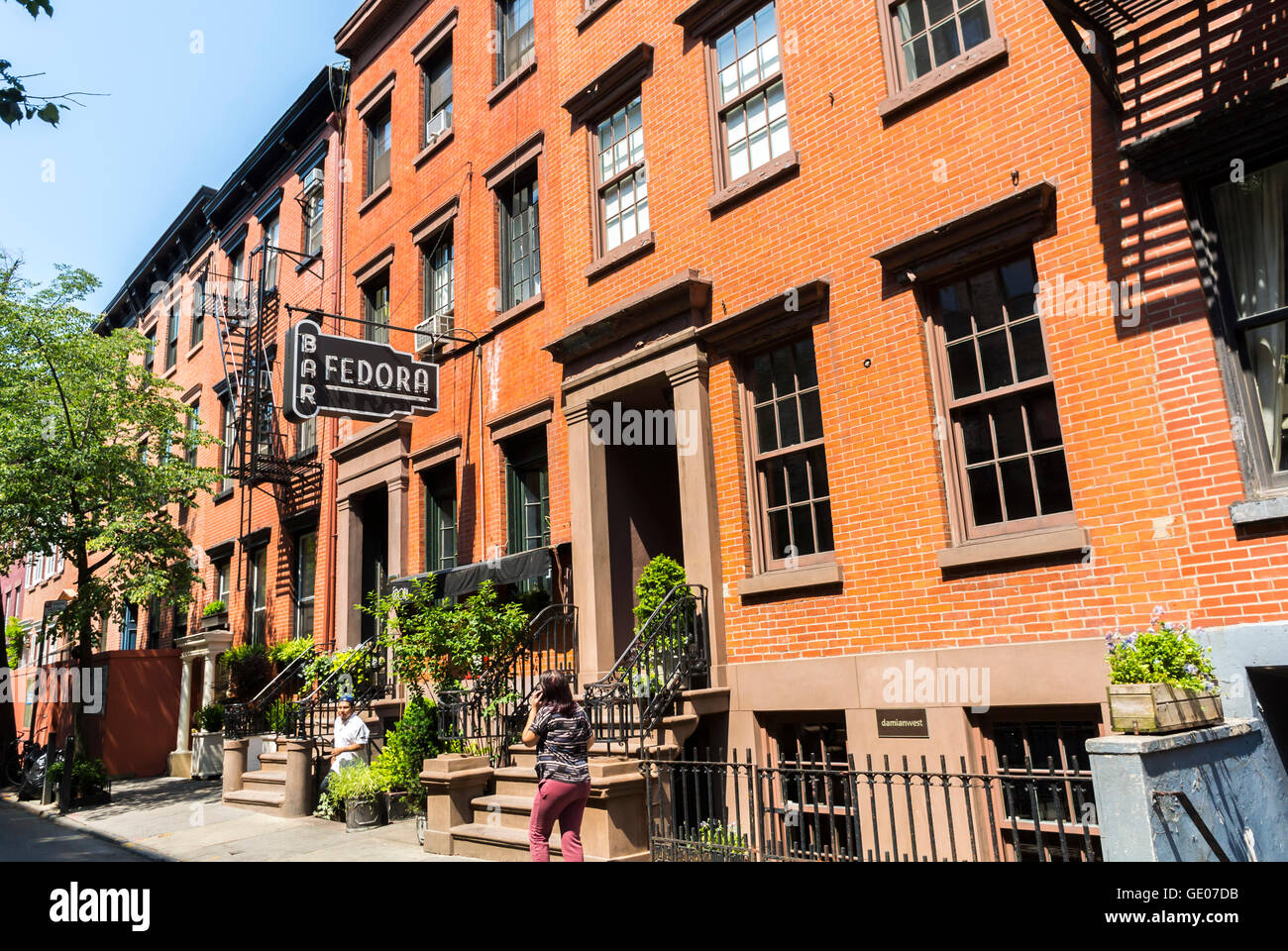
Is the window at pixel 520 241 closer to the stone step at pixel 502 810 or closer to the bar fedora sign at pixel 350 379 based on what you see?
the bar fedora sign at pixel 350 379

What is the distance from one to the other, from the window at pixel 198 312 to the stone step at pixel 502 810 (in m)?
19.6

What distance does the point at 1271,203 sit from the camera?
21.5 feet

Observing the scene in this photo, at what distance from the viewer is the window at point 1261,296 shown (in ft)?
20.8

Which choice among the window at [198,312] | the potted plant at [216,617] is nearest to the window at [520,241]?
the potted plant at [216,617]

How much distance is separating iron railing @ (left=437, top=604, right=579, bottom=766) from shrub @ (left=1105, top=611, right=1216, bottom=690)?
220 inches

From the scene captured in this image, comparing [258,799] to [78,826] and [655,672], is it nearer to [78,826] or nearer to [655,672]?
[78,826]

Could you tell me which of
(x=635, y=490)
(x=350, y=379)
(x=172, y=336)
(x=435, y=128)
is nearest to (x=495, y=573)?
(x=635, y=490)

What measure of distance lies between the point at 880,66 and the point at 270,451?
49.4 ft

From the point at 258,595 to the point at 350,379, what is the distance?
942cm

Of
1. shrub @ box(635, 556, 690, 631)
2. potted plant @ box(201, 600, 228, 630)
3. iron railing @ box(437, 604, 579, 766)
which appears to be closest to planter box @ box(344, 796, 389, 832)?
iron railing @ box(437, 604, 579, 766)

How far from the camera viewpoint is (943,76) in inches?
329

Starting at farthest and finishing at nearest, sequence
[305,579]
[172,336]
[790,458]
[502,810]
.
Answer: [172,336]
[305,579]
[790,458]
[502,810]

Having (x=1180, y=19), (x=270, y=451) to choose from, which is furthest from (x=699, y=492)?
(x=270, y=451)

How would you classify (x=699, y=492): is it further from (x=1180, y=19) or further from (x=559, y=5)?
(x=559, y=5)
